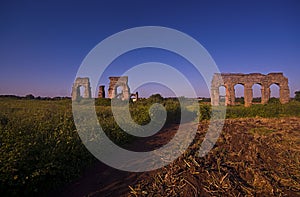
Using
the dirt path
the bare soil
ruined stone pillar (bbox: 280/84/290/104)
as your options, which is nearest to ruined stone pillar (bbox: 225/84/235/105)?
ruined stone pillar (bbox: 280/84/290/104)

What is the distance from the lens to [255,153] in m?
5.49

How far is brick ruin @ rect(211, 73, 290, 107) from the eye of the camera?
24.6 metres

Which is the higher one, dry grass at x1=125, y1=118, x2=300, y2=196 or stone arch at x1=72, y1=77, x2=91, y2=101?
stone arch at x1=72, y1=77, x2=91, y2=101

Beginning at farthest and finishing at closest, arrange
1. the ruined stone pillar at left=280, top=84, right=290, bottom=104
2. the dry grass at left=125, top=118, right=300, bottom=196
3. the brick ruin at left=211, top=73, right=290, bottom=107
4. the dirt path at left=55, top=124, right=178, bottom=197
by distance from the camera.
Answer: the brick ruin at left=211, top=73, right=290, bottom=107
the ruined stone pillar at left=280, top=84, right=290, bottom=104
the dirt path at left=55, top=124, right=178, bottom=197
the dry grass at left=125, top=118, right=300, bottom=196

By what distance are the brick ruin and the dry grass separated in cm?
1929

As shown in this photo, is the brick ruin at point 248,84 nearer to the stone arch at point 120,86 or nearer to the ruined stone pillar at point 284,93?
the ruined stone pillar at point 284,93

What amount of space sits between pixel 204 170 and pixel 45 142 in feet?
10.4

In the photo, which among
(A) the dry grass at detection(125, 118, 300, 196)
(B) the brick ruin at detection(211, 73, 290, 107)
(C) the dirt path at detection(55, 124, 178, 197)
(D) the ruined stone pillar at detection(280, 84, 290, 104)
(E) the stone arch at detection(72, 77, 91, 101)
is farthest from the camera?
(E) the stone arch at detection(72, 77, 91, 101)

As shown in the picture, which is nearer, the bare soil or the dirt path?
the bare soil

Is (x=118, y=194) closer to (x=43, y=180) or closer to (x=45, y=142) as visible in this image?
(x=43, y=180)

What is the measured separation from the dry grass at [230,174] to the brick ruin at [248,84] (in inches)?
760

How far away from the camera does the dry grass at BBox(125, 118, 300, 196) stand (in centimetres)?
369

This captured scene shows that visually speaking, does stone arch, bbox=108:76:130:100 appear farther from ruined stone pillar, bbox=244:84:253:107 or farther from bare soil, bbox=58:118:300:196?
bare soil, bbox=58:118:300:196

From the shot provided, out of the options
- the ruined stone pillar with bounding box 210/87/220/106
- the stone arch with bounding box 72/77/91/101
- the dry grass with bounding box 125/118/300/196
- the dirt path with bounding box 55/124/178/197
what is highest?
the stone arch with bounding box 72/77/91/101
